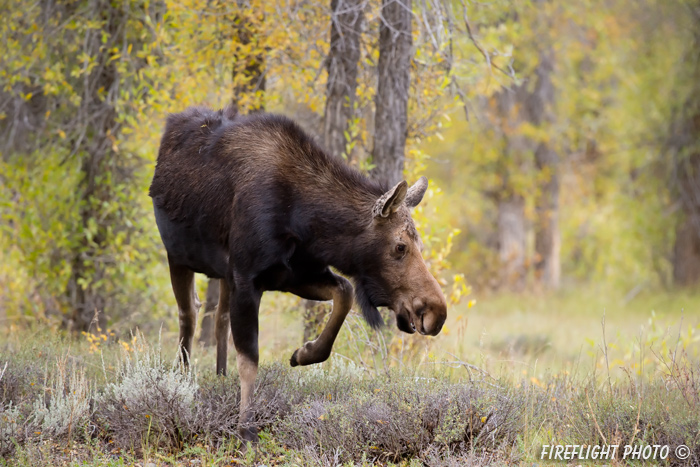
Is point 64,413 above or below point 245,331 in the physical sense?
below

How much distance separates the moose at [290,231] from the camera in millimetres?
5363

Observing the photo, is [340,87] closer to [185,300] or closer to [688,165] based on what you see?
[185,300]

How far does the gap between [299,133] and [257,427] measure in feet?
7.28

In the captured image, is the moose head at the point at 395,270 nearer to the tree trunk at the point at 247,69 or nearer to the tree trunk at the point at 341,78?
the tree trunk at the point at 341,78

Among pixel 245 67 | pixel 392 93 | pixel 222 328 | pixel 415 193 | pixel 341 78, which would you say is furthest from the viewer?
pixel 245 67

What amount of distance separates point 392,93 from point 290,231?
2.99 m

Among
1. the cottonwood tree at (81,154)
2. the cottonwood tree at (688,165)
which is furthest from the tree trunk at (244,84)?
the cottonwood tree at (688,165)

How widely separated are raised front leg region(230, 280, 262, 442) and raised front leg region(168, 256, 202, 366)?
136cm

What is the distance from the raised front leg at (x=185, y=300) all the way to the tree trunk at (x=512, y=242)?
15.8 metres

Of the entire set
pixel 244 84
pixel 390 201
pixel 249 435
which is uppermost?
pixel 244 84

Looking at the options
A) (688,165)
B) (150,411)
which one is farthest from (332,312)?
(688,165)

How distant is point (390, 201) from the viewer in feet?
17.2

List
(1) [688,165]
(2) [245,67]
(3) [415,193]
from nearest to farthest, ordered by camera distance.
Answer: (3) [415,193], (2) [245,67], (1) [688,165]

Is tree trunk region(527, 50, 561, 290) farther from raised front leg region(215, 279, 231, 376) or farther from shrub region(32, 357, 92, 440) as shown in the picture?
shrub region(32, 357, 92, 440)
